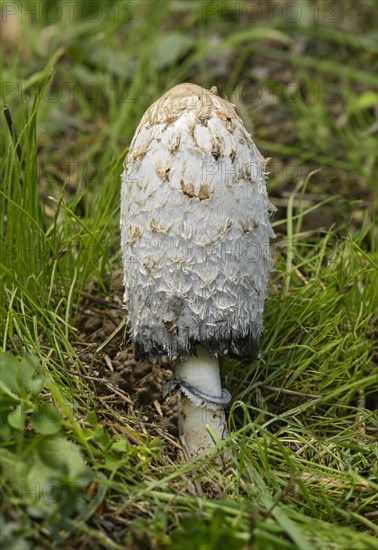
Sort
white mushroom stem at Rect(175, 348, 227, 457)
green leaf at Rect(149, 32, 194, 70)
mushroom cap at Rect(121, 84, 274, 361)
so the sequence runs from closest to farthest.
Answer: mushroom cap at Rect(121, 84, 274, 361), white mushroom stem at Rect(175, 348, 227, 457), green leaf at Rect(149, 32, 194, 70)

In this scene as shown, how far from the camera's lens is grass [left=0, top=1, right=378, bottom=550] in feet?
7.11

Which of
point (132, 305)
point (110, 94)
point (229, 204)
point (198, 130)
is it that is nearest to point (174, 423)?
point (132, 305)

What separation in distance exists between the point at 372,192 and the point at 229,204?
2472 mm

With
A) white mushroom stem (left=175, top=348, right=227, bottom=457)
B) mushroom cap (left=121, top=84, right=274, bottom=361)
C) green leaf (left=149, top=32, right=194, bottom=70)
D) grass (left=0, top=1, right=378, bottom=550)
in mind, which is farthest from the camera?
green leaf (left=149, top=32, right=194, bottom=70)

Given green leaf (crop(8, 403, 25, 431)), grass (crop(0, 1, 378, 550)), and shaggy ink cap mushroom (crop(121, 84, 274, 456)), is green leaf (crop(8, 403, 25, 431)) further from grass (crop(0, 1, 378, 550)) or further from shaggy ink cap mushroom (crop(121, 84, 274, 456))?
shaggy ink cap mushroom (crop(121, 84, 274, 456))

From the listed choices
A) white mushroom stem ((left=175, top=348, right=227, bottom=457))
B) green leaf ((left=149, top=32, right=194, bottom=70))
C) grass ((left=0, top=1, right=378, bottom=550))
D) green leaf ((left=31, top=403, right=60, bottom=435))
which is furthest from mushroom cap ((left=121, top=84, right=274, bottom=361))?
green leaf ((left=149, top=32, right=194, bottom=70))

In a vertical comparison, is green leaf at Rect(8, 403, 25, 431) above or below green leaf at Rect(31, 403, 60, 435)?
above

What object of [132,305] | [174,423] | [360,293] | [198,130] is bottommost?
[174,423]

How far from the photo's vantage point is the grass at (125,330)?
7.11ft

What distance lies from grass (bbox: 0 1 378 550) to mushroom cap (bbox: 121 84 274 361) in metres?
0.35

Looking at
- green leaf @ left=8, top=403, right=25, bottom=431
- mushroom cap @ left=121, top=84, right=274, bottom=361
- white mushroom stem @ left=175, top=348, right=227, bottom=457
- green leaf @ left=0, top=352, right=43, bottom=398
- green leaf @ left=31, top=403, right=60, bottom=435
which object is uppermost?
mushroom cap @ left=121, top=84, right=274, bottom=361

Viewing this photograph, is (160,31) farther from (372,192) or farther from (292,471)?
(292,471)

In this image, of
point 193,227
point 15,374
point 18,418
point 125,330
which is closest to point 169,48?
point 125,330

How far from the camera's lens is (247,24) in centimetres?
613
